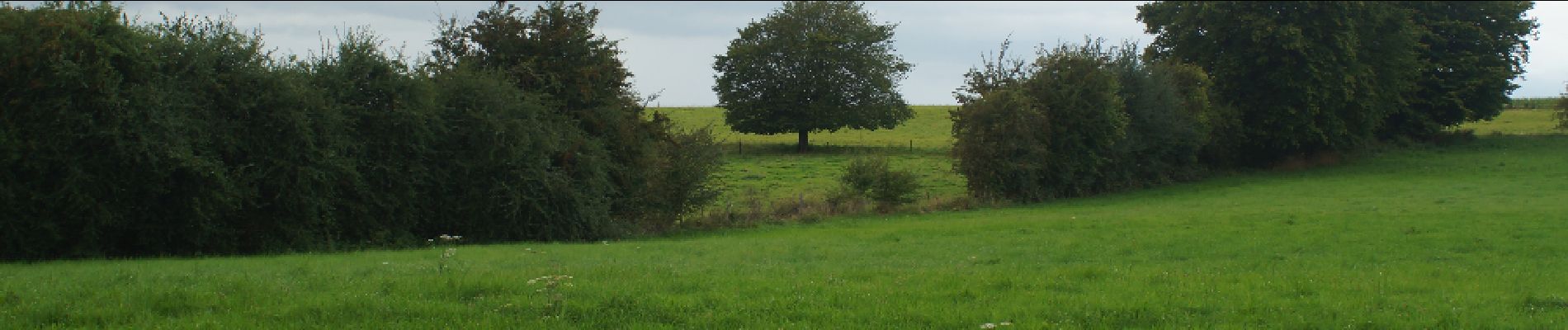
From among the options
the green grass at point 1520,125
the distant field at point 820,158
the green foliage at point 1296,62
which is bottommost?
the distant field at point 820,158

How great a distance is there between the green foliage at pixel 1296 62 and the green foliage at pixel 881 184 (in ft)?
60.6

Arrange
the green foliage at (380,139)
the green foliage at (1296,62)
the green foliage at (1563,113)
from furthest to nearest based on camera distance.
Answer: the green foliage at (1563,113), the green foliage at (1296,62), the green foliage at (380,139)

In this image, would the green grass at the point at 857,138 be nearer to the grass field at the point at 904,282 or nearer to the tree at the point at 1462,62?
the tree at the point at 1462,62

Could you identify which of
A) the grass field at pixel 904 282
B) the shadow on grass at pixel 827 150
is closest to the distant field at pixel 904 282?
the grass field at pixel 904 282

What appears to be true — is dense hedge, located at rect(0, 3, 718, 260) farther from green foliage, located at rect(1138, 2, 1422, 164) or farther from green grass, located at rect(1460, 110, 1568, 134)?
green grass, located at rect(1460, 110, 1568, 134)

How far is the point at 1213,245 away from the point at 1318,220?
6628 millimetres

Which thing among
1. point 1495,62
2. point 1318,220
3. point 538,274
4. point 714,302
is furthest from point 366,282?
point 1495,62

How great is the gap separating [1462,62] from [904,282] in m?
54.2

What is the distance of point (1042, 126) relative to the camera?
3672cm

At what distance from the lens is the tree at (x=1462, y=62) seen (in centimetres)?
5306

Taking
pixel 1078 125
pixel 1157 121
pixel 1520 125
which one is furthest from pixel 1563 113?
pixel 1078 125

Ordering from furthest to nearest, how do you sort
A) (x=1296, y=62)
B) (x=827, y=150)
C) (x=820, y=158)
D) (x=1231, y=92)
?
(x=827, y=150)
(x=820, y=158)
(x=1231, y=92)
(x=1296, y=62)

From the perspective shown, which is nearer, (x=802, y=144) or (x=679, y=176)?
(x=679, y=176)

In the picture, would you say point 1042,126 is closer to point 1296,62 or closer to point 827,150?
point 1296,62
